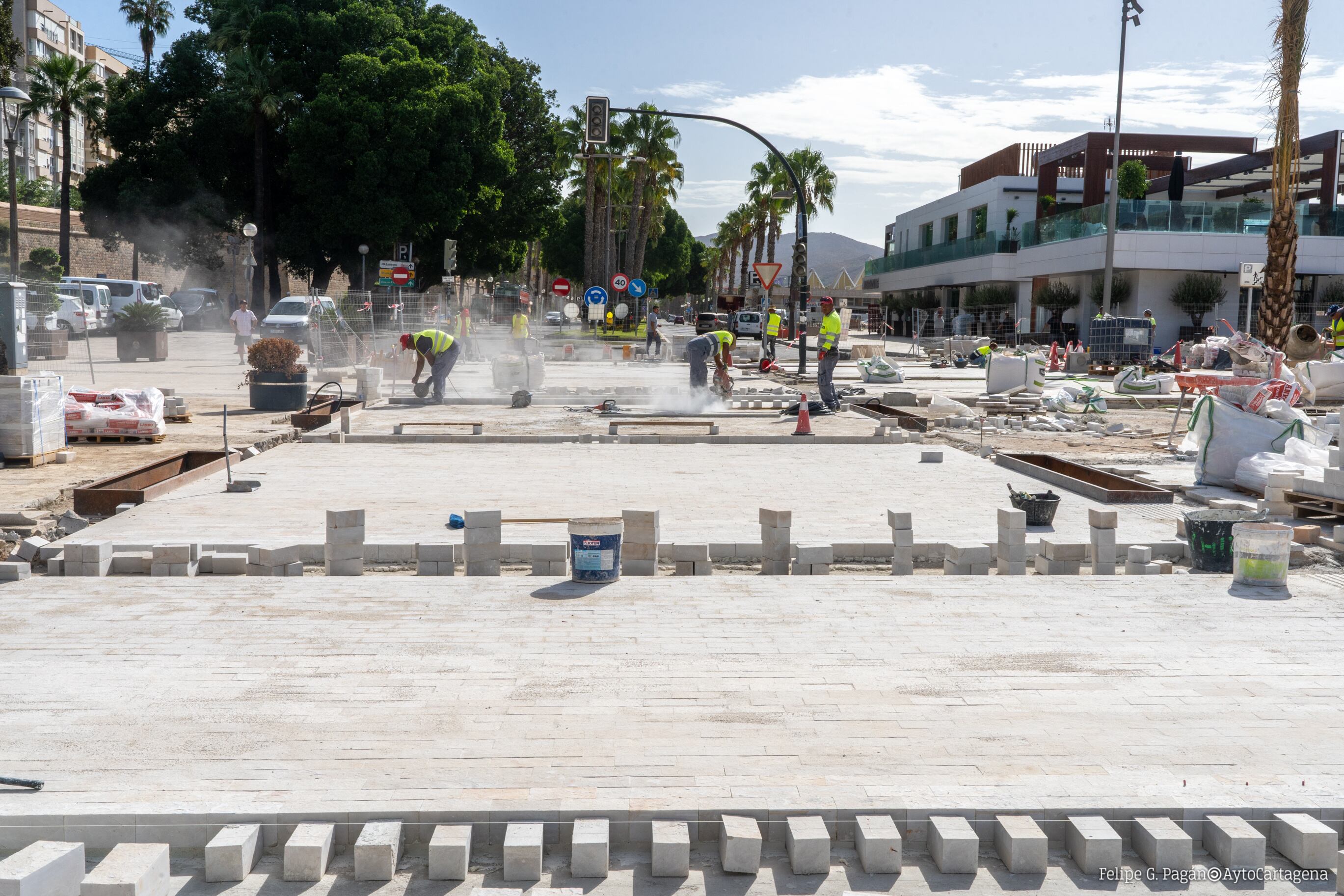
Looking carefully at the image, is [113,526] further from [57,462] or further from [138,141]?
[138,141]

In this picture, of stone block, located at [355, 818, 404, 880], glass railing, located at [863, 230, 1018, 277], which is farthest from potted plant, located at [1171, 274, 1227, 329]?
stone block, located at [355, 818, 404, 880]

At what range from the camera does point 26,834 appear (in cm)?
348

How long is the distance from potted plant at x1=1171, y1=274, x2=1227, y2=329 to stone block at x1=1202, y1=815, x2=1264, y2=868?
45.0 metres

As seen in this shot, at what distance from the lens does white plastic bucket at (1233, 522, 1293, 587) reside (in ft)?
22.0

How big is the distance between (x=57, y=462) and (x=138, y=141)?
38.0 m

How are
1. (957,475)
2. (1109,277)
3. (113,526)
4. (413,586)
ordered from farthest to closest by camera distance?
(1109,277) < (957,475) < (113,526) < (413,586)

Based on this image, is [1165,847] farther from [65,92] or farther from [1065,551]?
[65,92]

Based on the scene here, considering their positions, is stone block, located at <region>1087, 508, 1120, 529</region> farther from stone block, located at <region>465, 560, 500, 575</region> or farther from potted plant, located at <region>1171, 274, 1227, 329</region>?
potted plant, located at <region>1171, 274, 1227, 329</region>

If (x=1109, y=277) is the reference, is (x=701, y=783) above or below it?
below

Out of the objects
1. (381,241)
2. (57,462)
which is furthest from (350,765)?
(381,241)

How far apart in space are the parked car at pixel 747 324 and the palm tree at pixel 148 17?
112 feet

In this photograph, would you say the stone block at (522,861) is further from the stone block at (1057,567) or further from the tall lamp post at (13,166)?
the tall lamp post at (13,166)

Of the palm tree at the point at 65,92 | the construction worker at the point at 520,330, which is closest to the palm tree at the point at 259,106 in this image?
the palm tree at the point at 65,92

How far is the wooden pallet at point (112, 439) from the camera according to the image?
1362 cm
